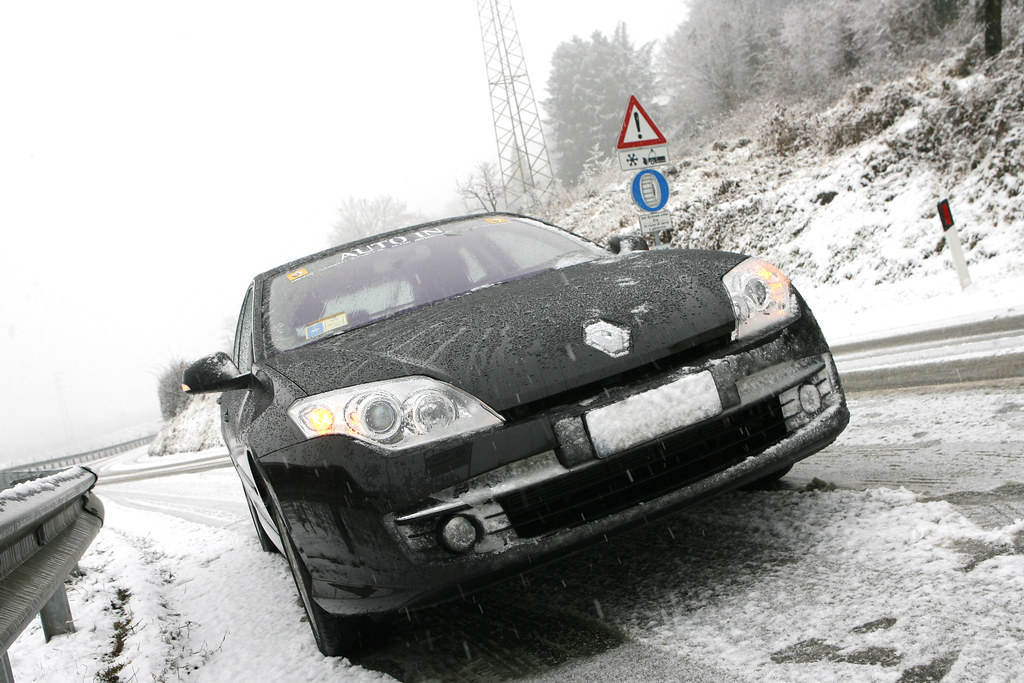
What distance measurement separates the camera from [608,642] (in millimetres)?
2051

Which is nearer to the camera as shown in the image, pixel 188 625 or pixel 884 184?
pixel 188 625

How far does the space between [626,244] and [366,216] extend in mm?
51326

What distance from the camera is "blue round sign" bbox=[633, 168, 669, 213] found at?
8977 millimetres

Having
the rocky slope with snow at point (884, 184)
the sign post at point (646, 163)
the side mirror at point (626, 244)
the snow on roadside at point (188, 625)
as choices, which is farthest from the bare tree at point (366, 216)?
the side mirror at point (626, 244)

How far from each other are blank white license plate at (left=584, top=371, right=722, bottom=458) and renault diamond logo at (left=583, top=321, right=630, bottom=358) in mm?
144

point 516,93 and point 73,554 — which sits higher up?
point 516,93

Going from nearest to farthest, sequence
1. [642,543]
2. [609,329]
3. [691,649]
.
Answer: [691,649] < [609,329] < [642,543]

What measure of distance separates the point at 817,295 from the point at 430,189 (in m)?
108

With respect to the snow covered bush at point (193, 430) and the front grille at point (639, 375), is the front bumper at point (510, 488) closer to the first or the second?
the front grille at point (639, 375)

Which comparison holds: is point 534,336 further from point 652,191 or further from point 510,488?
point 652,191

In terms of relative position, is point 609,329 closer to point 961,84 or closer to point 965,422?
point 965,422

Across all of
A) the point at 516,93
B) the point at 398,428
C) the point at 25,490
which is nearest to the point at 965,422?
the point at 398,428

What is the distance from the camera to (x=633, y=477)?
2080 millimetres

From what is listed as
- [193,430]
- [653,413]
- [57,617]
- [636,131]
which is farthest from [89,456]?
[653,413]
